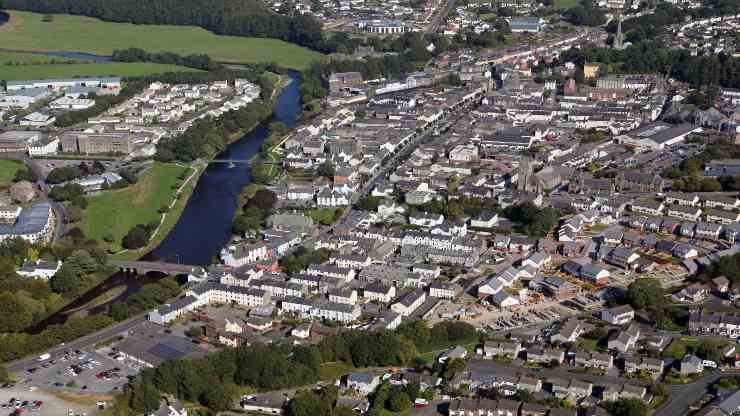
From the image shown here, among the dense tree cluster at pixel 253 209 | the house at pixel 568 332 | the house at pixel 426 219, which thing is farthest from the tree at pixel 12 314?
the house at pixel 568 332

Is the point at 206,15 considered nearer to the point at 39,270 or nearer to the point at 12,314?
the point at 39,270

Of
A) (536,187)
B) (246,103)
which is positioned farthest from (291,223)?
(246,103)

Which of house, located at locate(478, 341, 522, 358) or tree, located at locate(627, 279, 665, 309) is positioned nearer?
house, located at locate(478, 341, 522, 358)

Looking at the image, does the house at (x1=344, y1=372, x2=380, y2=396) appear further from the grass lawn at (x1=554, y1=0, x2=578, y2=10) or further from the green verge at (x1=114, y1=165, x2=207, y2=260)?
the grass lawn at (x1=554, y1=0, x2=578, y2=10)

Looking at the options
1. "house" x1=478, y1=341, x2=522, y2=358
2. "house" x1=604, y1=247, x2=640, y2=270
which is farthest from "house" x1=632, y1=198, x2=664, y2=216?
"house" x1=478, y1=341, x2=522, y2=358

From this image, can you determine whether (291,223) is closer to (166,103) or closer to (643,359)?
(643,359)

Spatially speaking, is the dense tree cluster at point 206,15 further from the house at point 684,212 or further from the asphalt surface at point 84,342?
the asphalt surface at point 84,342
